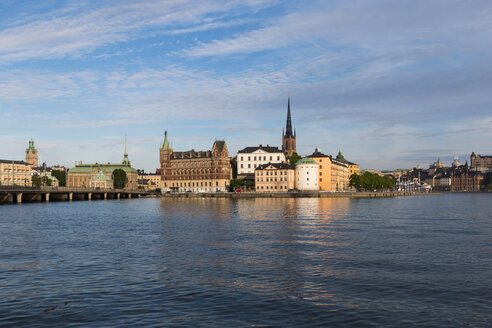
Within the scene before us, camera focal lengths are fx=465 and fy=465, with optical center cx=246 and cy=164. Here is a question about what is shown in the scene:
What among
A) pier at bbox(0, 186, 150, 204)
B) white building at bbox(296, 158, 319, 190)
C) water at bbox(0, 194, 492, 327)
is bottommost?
water at bbox(0, 194, 492, 327)

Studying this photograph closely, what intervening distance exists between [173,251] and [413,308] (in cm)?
2081

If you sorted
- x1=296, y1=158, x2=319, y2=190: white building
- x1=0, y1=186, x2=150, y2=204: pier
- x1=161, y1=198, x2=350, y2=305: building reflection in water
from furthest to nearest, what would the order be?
x1=296, y1=158, x2=319, y2=190: white building → x1=0, y1=186, x2=150, y2=204: pier → x1=161, y1=198, x2=350, y2=305: building reflection in water

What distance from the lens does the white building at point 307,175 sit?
649ft

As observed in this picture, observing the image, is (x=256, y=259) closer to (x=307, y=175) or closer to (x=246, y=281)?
(x=246, y=281)

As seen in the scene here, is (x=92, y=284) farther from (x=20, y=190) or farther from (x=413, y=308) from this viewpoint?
(x=20, y=190)

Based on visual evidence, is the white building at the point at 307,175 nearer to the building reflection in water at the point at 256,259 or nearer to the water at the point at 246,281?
the building reflection in water at the point at 256,259

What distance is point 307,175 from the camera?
198375mm

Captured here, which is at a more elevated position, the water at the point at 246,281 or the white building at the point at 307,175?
the white building at the point at 307,175

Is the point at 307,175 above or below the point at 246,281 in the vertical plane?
above

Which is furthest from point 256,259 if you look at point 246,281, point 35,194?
point 35,194

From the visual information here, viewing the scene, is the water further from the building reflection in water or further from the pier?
the pier

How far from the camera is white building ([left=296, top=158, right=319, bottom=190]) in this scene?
649 ft

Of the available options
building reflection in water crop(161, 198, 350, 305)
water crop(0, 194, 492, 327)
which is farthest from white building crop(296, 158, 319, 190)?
water crop(0, 194, 492, 327)

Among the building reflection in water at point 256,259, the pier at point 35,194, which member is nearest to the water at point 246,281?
the building reflection in water at point 256,259
